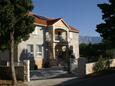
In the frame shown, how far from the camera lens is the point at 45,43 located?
53.2 m

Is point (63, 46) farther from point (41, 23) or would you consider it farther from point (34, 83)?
point (34, 83)

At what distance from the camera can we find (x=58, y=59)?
53531 mm

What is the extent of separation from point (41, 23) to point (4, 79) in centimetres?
2248

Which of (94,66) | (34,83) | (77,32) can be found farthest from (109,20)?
(77,32)

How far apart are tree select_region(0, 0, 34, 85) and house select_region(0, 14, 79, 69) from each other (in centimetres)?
1714

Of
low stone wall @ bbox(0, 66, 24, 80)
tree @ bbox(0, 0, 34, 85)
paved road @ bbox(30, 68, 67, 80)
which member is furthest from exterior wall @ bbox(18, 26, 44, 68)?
tree @ bbox(0, 0, 34, 85)

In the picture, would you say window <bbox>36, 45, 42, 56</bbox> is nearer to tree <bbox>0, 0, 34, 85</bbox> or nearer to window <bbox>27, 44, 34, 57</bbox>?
window <bbox>27, 44, 34, 57</bbox>

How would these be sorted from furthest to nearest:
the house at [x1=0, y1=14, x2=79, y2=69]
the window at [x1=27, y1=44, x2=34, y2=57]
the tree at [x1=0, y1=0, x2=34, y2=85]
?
the window at [x1=27, y1=44, x2=34, y2=57] < the house at [x1=0, y1=14, x2=79, y2=69] < the tree at [x1=0, y1=0, x2=34, y2=85]

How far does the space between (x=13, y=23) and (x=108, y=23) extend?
41.9 feet

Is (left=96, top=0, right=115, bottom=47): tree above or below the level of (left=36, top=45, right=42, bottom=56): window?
above

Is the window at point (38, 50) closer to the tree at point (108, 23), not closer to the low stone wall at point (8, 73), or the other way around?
the tree at point (108, 23)

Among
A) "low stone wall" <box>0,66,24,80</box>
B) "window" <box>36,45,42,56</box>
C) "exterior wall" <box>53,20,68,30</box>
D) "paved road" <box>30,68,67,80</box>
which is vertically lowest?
"paved road" <box>30,68,67,80</box>

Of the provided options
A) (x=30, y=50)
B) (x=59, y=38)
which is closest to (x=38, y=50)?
(x=30, y=50)

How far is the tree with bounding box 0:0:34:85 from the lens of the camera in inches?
1107
